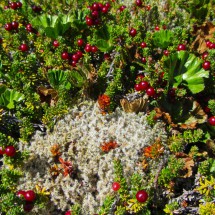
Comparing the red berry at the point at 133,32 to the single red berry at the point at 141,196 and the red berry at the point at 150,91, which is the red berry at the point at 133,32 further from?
the single red berry at the point at 141,196

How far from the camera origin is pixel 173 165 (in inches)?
81.9

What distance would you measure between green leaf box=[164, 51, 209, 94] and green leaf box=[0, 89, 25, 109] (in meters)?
1.33

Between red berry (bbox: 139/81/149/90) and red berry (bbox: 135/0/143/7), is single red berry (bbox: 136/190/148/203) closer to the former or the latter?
red berry (bbox: 139/81/149/90)

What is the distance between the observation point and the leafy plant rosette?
2.14 metres

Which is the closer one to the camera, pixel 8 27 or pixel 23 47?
pixel 23 47

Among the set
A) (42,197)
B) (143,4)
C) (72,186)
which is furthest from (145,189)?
(143,4)

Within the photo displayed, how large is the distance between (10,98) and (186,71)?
5.47 feet

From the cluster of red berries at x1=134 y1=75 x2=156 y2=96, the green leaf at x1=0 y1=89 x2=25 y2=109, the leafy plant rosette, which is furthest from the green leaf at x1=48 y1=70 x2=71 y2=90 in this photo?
the cluster of red berries at x1=134 y1=75 x2=156 y2=96

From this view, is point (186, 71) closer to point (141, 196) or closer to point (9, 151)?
point (141, 196)

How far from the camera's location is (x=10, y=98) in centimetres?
254

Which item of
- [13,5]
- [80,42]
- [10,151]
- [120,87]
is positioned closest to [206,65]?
[120,87]

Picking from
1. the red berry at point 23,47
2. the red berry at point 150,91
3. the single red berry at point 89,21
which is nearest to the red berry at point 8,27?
the red berry at point 23,47

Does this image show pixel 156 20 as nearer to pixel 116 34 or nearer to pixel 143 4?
pixel 143 4

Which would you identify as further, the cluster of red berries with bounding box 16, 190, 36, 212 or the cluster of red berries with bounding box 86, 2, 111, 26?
the cluster of red berries with bounding box 86, 2, 111, 26
